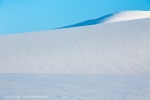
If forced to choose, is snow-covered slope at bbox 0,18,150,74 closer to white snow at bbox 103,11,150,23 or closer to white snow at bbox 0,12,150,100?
white snow at bbox 0,12,150,100

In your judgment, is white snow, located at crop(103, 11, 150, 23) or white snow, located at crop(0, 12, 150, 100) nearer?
white snow, located at crop(0, 12, 150, 100)

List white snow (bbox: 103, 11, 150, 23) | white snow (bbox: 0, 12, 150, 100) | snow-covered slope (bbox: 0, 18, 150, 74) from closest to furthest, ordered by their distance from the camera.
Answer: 1. white snow (bbox: 0, 12, 150, 100)
2. snow-covered slope (bbox: 0, 18, 150, 74)
3. white snow (bbox: 103, 11, 150, 23)

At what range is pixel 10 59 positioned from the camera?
14078 millimetres

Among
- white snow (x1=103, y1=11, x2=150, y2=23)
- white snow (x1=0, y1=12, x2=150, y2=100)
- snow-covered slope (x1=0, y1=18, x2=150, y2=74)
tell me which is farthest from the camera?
white snow (x1=103, y1=11, x2=150, y2=23)

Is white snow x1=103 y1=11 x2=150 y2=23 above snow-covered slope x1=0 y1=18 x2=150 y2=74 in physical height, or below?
above

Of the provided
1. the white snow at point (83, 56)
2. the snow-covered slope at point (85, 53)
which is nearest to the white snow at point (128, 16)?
the white snow at point (83, 56)

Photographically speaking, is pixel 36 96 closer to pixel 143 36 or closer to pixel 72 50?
pixel 72 50

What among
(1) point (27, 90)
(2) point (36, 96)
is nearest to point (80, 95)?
(2) point (36, 96)

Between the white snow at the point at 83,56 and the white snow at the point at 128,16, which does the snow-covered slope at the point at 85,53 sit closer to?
the white snow at the point at 83,56

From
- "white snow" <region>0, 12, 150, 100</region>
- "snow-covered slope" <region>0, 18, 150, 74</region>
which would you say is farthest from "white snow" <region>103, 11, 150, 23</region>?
"snow-covered slope" <region>0, 18, 150, 74</region>

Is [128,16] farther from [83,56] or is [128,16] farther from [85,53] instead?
[83,56]

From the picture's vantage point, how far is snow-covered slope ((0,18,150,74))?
11.7m

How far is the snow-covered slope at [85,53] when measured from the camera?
11695mm

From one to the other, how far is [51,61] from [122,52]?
3.83 metres
